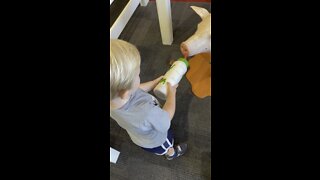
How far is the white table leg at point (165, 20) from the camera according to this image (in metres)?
1.31

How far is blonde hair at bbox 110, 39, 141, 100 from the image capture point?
0.60 meters

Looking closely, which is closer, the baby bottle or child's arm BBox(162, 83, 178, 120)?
child's arm BBox(162, 83, 178, 120)

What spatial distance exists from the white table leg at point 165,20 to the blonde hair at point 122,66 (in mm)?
747

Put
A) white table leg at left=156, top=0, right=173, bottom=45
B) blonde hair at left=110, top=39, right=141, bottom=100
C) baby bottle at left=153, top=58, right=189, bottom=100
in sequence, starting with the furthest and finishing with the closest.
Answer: white table leg at left=156, top=0, right=173, bottom=45
baby bottle at left=153, top=58, right=189, bottom=100
blonde hair at left=110, top=39, right=141, bottom=100

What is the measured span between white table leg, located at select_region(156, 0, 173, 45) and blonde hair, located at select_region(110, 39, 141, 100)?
29.4 inches

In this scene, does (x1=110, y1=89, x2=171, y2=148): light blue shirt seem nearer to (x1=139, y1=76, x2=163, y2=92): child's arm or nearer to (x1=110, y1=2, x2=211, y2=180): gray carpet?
(x1=139, y1=76, x2=163, y2=92): child's arm

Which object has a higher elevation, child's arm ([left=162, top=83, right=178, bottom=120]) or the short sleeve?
the short sleeve

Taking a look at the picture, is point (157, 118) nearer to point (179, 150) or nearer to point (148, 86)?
point (148, 86)

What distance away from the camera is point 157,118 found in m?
0.73

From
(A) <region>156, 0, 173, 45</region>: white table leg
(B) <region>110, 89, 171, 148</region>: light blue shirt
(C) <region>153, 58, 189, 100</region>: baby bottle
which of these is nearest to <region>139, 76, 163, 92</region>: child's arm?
(C) <region>153, 58, 189, 100</region>: baby bottle

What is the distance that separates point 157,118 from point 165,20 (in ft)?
2.60
